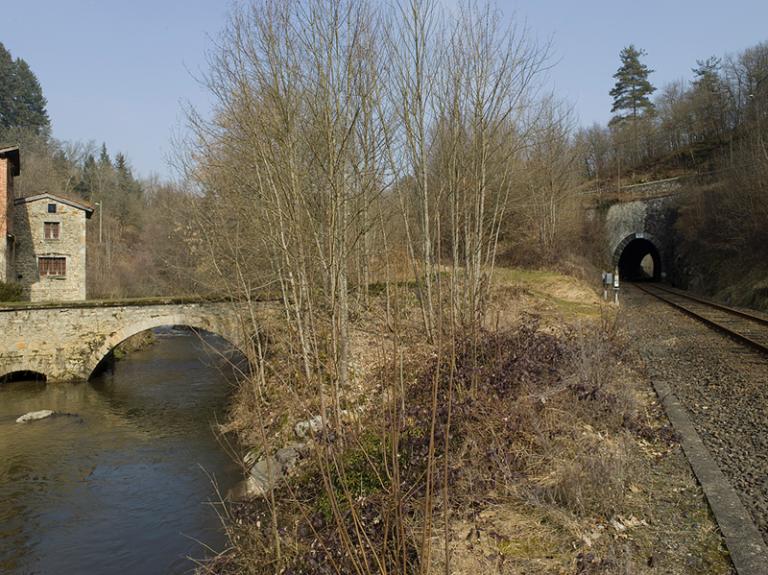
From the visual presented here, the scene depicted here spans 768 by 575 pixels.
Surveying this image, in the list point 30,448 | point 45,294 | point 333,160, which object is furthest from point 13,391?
point 333,160

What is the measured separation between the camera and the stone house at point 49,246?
89.5 feet

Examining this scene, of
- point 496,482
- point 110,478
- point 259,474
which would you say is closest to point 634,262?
point 110,478

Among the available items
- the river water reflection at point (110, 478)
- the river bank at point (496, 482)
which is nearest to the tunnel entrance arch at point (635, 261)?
the river water reflection at point (110, 478)

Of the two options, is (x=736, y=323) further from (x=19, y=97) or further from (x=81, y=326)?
(x=19, y=97)

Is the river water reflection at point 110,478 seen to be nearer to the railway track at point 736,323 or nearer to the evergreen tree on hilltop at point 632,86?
the railway track at point 736,323

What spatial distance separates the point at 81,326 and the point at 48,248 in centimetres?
1153

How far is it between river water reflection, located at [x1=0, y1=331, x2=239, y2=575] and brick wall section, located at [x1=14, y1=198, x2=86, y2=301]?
1091cm

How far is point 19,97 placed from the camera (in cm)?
5981

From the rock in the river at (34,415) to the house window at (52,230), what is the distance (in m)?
16.2

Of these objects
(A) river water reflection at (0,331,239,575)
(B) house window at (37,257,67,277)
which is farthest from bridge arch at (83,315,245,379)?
(B) house window at (37,257,67,277)

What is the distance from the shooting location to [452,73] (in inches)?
407

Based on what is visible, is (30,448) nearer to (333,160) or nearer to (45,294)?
(333,160)

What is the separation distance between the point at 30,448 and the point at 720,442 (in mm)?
12044

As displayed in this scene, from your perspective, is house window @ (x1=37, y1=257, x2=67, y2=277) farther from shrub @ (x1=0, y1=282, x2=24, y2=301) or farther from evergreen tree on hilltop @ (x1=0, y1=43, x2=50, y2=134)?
evergreen tree on hilltop @ (x1=0, y1=43, x2=50, y2=134)
